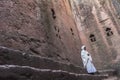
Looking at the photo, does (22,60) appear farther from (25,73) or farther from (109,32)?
(109,32)

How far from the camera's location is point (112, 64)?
46.7ft

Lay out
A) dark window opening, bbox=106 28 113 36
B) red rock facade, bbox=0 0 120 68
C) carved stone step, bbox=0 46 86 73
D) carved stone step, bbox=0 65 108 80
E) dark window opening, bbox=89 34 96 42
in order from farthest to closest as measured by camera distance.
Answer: dark window opening, bbox=89 34 96 42
dark window opening, bbox=106 28 113 36
red rock facade, bbox=0 0 120 68
carved stone step, bbox=0 46 86 73
carved stone step, bbox=0 65 108 80

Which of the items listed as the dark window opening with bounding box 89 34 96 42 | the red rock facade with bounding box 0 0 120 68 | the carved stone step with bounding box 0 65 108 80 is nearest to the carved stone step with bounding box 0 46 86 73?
the red rock facade with bounding box 0 0 120 68

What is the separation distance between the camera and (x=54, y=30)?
7.64 m

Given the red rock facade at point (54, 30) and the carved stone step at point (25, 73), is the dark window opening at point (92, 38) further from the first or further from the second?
the carved stone step at point (25, 73)

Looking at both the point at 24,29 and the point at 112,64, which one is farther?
the point at 112,64

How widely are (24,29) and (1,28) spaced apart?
827mm

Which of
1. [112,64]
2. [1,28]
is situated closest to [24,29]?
[1,28]

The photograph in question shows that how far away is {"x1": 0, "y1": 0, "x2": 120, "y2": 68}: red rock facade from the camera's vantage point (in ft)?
17.2

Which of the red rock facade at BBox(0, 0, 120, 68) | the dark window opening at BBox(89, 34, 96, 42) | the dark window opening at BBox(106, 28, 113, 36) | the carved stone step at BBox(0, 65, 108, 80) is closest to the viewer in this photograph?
the carved stone step at BBox(0, 65, 108, 80)

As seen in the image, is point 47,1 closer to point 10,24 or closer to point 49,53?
point 49,53

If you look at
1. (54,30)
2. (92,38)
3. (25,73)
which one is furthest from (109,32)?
(25,73)

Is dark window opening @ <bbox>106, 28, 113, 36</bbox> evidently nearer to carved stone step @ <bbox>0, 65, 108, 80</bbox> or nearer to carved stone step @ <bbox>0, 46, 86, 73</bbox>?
carved stone step @ <bbox>0, 46, 86, 73</bbox>

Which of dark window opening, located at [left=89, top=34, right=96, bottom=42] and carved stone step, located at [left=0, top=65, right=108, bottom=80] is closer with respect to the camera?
carved stone step, located at [left=0, top=65, right=108, bottom=80]
